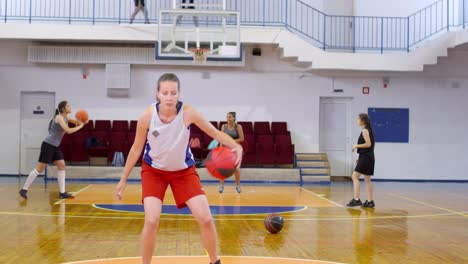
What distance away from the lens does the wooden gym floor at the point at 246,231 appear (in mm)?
5770

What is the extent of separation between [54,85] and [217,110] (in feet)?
18.4

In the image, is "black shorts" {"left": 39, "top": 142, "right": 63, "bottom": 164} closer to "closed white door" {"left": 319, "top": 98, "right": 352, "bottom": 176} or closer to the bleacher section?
the bleacher section

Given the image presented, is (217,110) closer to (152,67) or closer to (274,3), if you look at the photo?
(152,67)

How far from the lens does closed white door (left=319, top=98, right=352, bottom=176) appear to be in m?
19.9

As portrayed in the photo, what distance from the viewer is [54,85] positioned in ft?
62.7

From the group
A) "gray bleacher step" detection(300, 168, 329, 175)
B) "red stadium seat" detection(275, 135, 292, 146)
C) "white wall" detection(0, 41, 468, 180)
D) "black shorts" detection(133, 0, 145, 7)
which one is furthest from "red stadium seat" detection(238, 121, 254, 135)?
"black shorts" detection(133, 0, 145, 7)

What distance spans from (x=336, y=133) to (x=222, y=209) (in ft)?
36.1

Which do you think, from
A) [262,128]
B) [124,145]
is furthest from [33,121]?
[262,128]

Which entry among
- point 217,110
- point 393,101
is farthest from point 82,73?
point 393,101

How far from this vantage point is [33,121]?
19.2 m

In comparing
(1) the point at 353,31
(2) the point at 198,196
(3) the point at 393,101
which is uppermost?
(1) the point at 353,31

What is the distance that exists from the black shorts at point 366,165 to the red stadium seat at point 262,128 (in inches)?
315

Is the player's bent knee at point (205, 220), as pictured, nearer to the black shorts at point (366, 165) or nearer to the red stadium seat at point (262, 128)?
the black shorts at point (366, 165)

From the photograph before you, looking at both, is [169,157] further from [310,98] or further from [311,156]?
[310,98]
